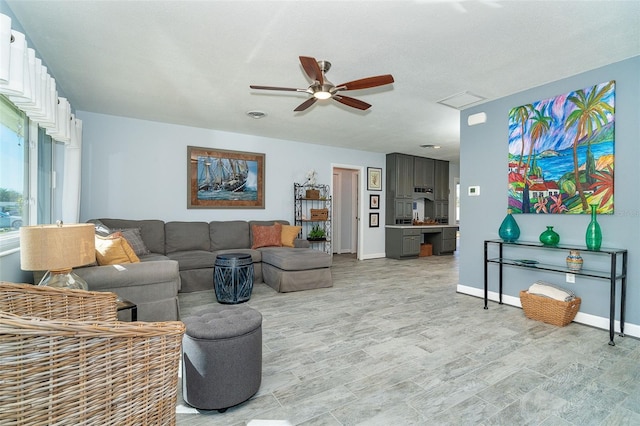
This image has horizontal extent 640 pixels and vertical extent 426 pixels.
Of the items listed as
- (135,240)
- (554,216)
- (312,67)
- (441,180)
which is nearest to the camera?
(312,67)

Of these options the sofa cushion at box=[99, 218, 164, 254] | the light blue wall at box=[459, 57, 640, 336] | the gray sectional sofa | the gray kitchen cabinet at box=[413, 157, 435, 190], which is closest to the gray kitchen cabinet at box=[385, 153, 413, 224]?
the gray kitchen cabinet at box=[413, 157, 435, 190]

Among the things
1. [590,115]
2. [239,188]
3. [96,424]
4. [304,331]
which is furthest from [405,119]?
[96,424]

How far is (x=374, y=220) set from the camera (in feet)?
24.1

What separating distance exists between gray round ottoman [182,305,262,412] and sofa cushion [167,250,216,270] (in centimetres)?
256

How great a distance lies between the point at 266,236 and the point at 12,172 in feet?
10.5

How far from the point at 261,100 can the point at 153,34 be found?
1523 mm

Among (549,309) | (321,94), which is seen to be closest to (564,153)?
(549,309)

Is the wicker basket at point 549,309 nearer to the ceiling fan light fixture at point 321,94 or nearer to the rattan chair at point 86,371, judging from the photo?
the ceiling fan light fixture at point 321,94

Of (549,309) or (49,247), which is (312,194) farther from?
(49,247)

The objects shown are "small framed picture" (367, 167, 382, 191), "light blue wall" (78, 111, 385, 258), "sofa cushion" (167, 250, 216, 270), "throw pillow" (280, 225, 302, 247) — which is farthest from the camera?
"small framed picture" (367, 167, 382, 191)

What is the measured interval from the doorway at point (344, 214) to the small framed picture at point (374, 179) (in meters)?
0.75

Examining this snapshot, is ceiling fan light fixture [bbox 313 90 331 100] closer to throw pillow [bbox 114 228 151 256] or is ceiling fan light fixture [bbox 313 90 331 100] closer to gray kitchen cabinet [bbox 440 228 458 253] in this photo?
throw pillow [bbox 114 228 151 256]

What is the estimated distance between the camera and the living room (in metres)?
2.77

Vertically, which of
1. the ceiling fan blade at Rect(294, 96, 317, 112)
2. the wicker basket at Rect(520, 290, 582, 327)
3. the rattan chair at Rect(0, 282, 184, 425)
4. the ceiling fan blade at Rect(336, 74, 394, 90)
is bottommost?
the wicker basket at Rect(520, 290, 582, 327)
